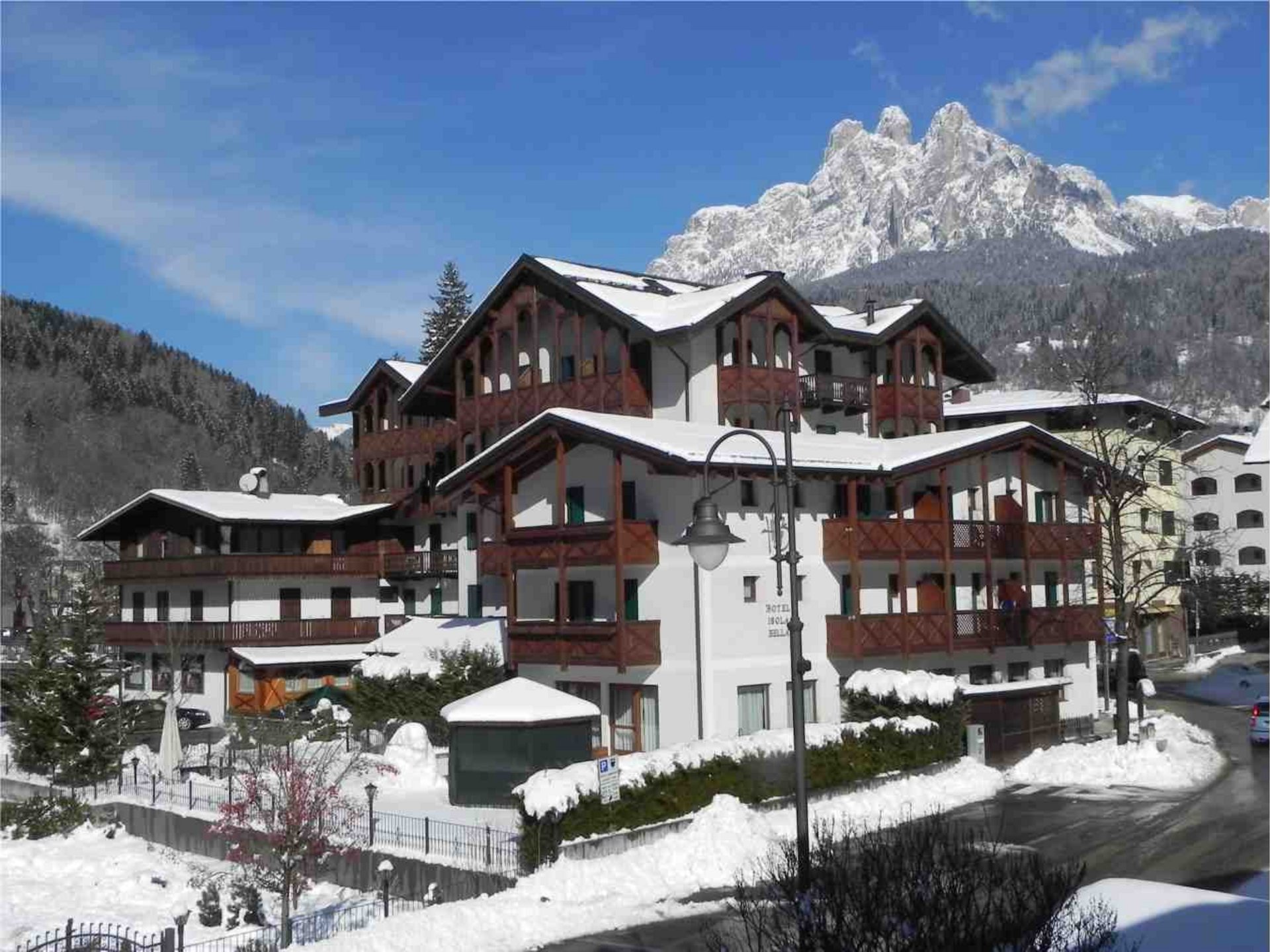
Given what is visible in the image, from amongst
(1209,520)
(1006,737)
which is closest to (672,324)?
(1006,737)

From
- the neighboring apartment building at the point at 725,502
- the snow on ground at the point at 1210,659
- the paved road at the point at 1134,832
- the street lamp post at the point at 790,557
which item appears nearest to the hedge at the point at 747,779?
the paved road at the point at 1134,832

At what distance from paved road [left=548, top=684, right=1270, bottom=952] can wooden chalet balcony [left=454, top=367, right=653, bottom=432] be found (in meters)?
19.7

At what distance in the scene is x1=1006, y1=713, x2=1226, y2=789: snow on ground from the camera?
3525cm

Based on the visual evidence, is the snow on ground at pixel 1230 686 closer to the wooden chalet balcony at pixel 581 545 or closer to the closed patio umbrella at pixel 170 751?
the wooden chalet balcony at pixel 581 545

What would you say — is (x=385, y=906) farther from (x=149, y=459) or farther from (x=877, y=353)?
(x=149, y=459)

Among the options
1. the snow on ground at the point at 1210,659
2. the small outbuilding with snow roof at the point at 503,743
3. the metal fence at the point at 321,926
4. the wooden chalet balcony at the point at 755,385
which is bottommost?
the metal fence at the point at 321,926

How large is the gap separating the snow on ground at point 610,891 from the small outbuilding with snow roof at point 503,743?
19.5ft

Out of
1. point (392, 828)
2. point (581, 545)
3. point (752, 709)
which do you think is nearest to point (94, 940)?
point (392, 828)

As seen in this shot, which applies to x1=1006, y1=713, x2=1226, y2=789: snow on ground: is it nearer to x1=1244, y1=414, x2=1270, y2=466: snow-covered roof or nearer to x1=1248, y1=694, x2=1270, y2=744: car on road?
x1=1248, y1=694, x2=1270, y2=744: car on road

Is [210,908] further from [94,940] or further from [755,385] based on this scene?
[755,385]

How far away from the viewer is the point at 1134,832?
1142 inches

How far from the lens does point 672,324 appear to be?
45031 mm

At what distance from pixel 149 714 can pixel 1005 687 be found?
3144cm

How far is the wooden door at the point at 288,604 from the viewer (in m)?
57.6
